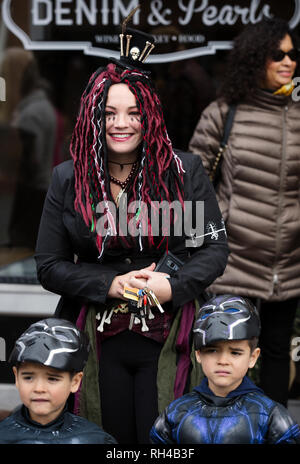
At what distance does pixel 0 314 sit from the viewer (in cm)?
461

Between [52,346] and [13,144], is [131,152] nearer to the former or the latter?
[52,346]

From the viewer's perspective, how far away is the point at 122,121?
257 cm

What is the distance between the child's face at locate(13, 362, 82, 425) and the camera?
2291mm

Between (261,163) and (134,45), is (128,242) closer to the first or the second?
(134,45)

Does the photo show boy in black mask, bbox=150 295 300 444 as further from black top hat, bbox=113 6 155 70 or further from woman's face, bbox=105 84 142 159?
black top hat, bbox=113 6 155 70

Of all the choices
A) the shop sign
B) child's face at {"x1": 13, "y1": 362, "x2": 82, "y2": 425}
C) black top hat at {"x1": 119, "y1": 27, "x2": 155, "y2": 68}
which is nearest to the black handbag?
the shop sign

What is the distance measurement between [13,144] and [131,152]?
223cm

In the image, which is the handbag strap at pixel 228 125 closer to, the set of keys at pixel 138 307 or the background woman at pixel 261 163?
the background woman at pixel 261 163

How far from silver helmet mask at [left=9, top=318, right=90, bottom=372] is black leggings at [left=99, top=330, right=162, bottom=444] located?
0.76 ft

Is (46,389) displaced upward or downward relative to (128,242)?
downward

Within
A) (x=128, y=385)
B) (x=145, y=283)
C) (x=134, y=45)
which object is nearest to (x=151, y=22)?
(x=134, y=45)

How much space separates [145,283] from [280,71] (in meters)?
1.62

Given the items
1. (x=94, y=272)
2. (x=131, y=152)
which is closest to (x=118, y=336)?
(x=94, y=272)
